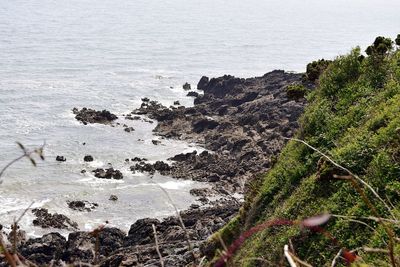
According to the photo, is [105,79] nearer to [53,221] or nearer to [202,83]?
[202,83]

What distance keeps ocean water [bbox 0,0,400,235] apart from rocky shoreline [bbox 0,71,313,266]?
2508 mm

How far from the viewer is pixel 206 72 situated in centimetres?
11544

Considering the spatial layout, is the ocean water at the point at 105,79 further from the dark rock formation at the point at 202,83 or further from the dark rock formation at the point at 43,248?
the dark rock formation at the point at 43,248

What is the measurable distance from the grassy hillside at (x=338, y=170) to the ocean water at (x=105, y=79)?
36.5 ft

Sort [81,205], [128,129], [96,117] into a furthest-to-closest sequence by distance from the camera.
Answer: [96,117], [128,129], [81,205]

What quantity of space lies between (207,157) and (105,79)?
48.8 meters

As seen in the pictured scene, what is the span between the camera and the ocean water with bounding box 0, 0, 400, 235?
173ft

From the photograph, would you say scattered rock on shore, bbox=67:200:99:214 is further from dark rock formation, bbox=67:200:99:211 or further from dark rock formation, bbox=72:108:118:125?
dark rock formation, bbox=72:108:118:125

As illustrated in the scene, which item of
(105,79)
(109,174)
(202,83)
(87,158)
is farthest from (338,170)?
(105,79)

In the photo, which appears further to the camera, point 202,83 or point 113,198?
point 202,83

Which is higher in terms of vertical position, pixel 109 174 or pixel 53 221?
pixel 109 174

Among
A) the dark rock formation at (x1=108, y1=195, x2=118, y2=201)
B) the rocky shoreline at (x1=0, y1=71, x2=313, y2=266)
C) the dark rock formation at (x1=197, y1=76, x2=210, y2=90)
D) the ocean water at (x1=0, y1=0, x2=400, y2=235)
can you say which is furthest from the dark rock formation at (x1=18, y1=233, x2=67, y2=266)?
the dark rock formation at (x1=197, y1=76, x2=210, y2=90)

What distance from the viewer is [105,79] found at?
338 feet

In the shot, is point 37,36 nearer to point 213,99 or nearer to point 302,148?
point 213,99
